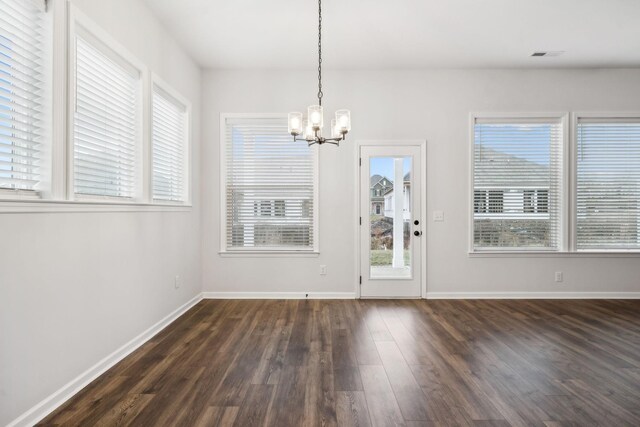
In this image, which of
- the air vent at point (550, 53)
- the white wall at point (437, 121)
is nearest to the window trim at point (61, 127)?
the white wall at point (437, 121)

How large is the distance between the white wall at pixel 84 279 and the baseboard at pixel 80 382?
1.5 inches

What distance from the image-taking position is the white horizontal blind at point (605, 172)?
484 centimetres

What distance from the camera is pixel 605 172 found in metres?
4.84

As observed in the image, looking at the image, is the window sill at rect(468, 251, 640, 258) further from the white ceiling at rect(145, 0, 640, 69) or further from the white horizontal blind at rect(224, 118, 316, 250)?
the white ceiling at rect(145, 0, 640, 69)

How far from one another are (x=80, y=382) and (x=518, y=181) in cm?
523

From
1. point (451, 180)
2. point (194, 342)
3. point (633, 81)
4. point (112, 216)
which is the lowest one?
point (194, 342)

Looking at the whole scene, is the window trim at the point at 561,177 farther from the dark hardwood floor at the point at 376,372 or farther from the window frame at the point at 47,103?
the window frame at the point at 47,103

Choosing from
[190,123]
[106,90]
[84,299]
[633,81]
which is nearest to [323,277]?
[190,123]

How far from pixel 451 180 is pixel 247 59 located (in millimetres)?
3141

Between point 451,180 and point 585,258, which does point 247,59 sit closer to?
point 451,180

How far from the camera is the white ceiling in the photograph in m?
3.38

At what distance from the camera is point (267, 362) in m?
2.81

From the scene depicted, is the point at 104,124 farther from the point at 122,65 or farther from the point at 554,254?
the point at 554,254

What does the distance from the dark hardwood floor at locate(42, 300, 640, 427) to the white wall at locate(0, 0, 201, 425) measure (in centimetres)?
25
